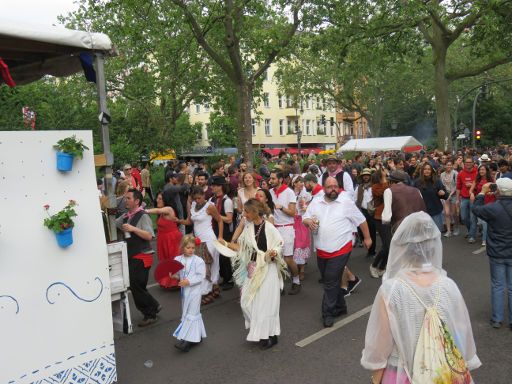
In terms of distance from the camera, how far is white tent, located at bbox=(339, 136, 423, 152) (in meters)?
31.0

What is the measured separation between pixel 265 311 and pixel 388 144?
28.4 m

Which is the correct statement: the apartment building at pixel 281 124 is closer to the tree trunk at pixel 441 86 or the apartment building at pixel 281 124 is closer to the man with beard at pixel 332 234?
the tree trunk at pixel 441 86

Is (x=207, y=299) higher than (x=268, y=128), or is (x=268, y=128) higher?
(x=268, y=128)

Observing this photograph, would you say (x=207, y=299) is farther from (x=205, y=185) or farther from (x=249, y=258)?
(x=205, y=185)

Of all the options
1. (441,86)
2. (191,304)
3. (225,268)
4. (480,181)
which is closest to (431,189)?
(480,181)

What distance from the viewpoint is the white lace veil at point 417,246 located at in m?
2.55

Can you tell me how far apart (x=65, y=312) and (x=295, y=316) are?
3002mm

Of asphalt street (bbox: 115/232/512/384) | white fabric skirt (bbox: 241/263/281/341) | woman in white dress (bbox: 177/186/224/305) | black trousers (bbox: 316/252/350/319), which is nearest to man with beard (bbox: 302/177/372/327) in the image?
black trousers (bbox: 316/252/350/319)

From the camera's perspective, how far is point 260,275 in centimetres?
504

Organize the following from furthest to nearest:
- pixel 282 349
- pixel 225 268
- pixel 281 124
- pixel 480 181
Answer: pixel 281 124 < pixel 480 181 < pixel 225 268 < pixel 282 349

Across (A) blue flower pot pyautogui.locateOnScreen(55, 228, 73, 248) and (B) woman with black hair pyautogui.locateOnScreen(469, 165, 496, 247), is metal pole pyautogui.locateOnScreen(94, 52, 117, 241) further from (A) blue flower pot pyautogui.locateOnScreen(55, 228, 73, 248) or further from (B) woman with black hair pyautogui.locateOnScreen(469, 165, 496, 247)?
(B) woman with black hair pyautogui.locateOnScreen(469, 165, 496, 247)

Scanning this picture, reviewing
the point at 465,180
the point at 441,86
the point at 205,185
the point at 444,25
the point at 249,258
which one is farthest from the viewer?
the point at 441,86

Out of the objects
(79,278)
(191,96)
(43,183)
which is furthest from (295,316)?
(191,96)

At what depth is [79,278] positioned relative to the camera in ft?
12.5
